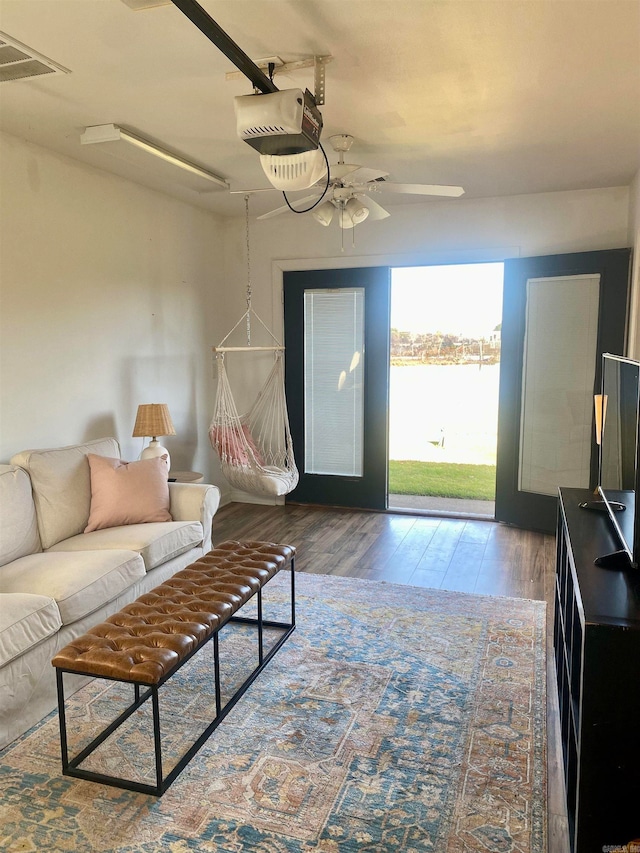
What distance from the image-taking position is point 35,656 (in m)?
2.16

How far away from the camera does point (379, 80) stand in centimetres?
249

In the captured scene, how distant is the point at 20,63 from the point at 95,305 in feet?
5.23

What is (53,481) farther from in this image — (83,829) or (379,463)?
(379,463)

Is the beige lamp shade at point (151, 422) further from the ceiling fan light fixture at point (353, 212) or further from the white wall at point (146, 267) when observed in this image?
Result: the ceiling fan light fixture at point (353, 212)

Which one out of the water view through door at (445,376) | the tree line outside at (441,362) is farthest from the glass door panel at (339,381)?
the water view through door at (445,376)

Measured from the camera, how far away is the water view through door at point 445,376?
7.30 m

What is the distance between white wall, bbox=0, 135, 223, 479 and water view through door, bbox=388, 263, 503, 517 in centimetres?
297

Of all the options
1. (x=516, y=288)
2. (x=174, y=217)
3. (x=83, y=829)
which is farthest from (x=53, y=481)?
(x=516, y=288)

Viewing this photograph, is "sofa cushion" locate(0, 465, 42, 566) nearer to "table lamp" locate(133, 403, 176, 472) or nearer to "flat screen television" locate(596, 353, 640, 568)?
"table lamp" locate(133, 403, 176, 472)

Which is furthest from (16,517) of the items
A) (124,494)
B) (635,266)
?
(635,266)

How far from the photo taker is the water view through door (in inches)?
288

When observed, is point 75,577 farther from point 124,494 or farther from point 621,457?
point 621,457

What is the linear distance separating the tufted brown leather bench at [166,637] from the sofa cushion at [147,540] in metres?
0.34

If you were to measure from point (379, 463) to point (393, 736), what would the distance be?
119 inches
